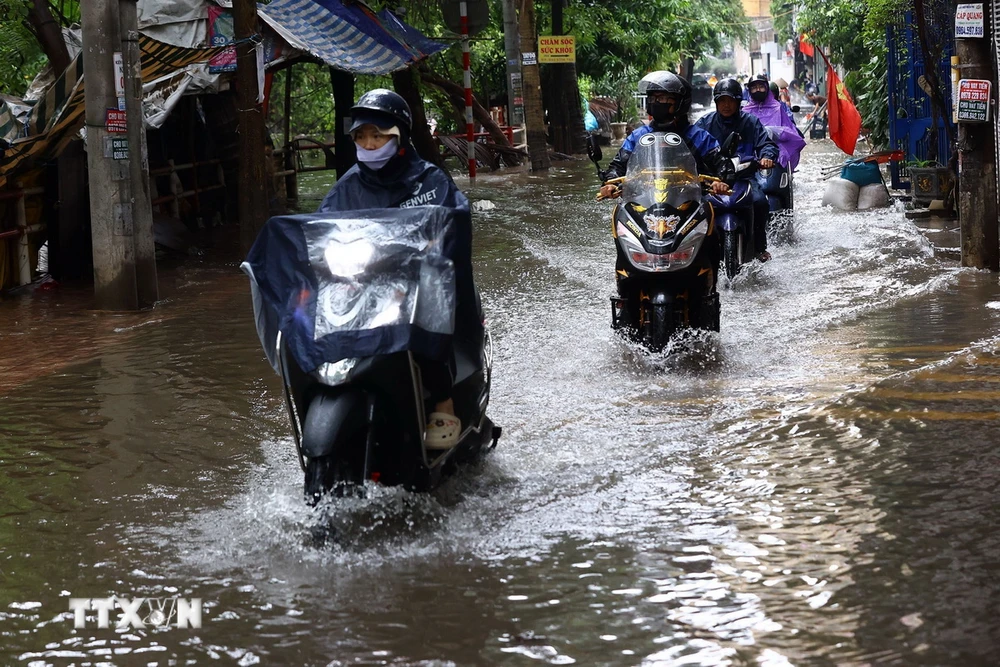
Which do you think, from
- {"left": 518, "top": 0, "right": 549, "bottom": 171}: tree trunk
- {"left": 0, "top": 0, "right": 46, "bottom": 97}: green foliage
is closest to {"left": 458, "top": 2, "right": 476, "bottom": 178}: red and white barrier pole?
{"left": 518, "top": 0, "right": 549, "bottom": 171}: tree trunk

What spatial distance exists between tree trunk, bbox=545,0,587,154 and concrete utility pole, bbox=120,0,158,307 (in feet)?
57.2

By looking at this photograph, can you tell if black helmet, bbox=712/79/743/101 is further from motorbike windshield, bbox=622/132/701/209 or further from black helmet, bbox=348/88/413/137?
black helmet, bbox=348/88/413/137

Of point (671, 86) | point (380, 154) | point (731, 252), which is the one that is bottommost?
point (731, 252)

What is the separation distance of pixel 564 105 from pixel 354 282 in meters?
23.8

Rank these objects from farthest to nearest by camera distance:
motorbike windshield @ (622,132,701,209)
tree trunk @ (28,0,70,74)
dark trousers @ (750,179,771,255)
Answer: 1. tree trunk @ (28,0,70,74)
2. dark trousers @ (750,179,771,255)
3. motorbike windshield @ (622,132,701,209)

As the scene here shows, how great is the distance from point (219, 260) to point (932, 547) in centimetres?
1056

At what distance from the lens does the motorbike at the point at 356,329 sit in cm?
465

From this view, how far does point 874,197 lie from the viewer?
15.9 meters

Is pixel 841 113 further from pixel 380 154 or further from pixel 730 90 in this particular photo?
Result: pixel 380 154

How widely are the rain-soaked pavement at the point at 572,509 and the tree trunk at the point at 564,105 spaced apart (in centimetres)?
1866

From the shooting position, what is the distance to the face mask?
28.5 feet

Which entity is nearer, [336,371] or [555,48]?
[336,371]
